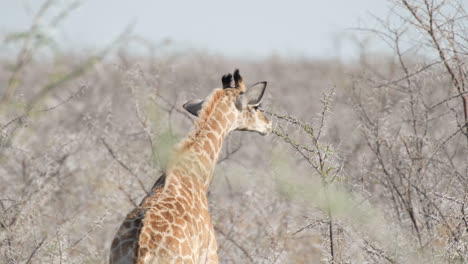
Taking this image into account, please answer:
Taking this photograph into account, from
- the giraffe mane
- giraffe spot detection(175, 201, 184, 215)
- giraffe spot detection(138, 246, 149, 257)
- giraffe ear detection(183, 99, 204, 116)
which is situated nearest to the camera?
giraffe spot detection(138, 246, 149, 257)

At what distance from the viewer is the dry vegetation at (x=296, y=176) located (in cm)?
461

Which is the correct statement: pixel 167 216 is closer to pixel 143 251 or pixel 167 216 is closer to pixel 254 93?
pixel 143 251

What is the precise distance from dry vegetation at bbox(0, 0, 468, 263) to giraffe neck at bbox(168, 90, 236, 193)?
174 millimetres

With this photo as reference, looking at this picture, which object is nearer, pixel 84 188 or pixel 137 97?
pixel 137 97

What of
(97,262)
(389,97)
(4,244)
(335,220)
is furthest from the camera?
(389,97)

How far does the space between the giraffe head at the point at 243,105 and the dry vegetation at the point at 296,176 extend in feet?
1.05

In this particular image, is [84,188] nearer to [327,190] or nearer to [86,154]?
[86,154]

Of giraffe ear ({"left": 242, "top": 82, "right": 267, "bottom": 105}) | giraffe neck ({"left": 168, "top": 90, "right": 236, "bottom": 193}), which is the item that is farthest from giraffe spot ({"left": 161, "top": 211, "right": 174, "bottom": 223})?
giraffe ear ({"left": 242, "top": 82, "right": 267, "bottom": 105})

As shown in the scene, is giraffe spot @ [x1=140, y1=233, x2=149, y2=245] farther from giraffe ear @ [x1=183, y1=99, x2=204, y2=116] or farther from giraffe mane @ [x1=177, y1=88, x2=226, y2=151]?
giraffe ear @ [x1=183, y1=99, x2=204, y2=116]

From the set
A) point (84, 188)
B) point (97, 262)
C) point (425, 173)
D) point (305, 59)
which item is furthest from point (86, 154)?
point (305, 59)

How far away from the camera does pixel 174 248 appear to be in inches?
159

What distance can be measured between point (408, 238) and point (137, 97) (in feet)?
10.0

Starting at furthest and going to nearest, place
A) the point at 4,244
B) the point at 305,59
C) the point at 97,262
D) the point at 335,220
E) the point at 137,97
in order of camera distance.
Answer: the point at 305,59 < the point at 137,97 < the point at 97,262 < the point at 4,244 < the point at 335,220

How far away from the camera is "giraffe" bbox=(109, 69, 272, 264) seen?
399 cm
